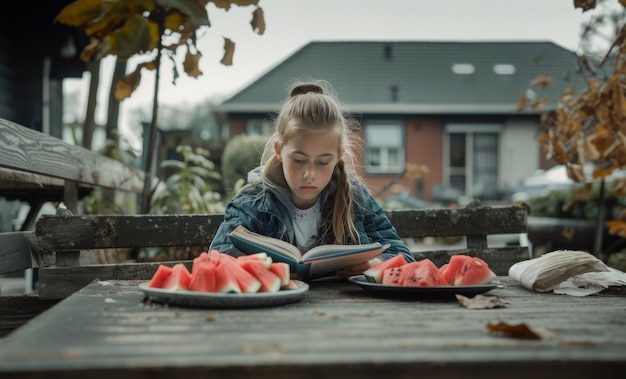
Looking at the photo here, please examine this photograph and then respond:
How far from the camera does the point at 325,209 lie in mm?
3197

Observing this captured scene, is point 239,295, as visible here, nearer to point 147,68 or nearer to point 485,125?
point 147,68

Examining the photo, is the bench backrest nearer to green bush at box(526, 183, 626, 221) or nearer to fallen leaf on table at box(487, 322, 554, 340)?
fallen leaf on table at box(487, 322, 554, 340)

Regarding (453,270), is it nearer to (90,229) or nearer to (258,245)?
(258,245)

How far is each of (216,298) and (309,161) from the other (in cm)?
126

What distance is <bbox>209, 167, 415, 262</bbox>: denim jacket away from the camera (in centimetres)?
297

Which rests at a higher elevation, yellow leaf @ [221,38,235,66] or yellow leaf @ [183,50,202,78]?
yellow leaf @ [221,38,235,66]

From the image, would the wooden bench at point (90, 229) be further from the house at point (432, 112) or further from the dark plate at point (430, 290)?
the house at point (432, 112)

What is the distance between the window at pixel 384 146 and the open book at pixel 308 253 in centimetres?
2086

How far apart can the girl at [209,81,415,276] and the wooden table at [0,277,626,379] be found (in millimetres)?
1134

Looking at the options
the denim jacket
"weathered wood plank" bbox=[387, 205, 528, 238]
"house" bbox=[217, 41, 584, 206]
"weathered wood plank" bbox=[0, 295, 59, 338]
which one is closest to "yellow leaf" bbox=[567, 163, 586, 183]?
"weathered wood plank" bbox=[387, 205, 528, 238]

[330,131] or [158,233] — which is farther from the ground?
[330,131]

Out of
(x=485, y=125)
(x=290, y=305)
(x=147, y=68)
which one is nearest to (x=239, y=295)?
(x=290, y=305)

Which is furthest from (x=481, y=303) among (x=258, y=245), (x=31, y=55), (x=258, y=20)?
(x=31, y=55)

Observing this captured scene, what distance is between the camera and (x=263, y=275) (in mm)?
1860
